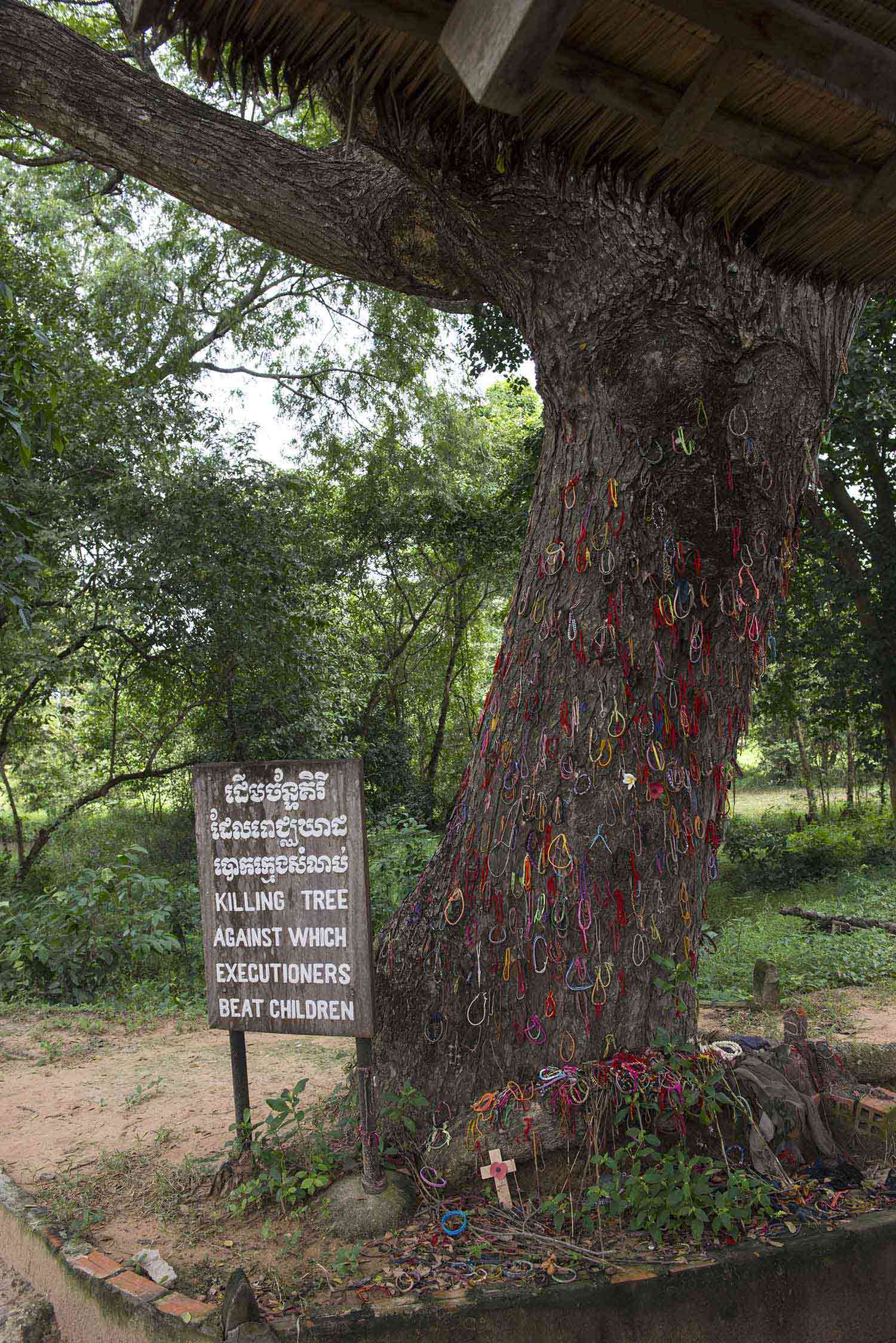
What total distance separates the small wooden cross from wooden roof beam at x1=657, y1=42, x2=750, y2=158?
3.34m

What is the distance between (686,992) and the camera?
3.75m

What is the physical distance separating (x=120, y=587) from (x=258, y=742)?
2.80 metres

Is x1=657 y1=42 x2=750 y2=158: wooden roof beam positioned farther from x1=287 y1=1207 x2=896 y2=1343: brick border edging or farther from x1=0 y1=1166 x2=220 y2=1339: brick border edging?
x1=0 y1=1166 x2=220 y2=1339: brick border edging

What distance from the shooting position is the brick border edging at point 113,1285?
2.81m

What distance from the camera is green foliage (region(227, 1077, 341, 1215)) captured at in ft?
11.4

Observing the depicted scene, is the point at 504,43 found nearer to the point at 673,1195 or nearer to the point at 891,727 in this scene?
the point at 673,1195

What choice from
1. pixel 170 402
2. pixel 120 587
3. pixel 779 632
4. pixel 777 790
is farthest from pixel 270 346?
pixel 777 790

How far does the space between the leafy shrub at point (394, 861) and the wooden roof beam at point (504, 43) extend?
683cm

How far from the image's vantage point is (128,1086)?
5.35m

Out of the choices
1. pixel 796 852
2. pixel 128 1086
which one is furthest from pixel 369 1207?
pixel 796 852

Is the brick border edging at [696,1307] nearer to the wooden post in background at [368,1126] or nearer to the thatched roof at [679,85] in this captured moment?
the wooden post in background at [368,1126]

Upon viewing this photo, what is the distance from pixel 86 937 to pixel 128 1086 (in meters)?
2.79

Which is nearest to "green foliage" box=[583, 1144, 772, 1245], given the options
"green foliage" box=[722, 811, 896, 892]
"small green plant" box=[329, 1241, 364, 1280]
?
"small green plant" box=[329, 1241, 364, 1280]

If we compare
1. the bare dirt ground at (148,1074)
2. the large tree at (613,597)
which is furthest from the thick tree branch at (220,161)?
the bare dirt ground at (148,1074)
